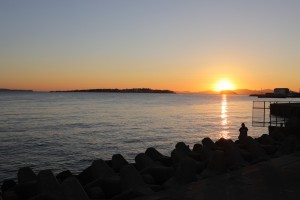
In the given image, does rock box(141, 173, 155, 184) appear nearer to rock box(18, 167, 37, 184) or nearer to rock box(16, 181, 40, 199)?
rock box(16, 181, 40, 199)

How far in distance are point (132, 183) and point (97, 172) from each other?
161cm

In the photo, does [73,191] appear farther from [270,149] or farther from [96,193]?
[270,149]

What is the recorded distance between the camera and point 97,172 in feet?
28.1

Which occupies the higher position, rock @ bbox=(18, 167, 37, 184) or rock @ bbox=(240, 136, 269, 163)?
rock @ bbox=(240, 136, 269, 163)

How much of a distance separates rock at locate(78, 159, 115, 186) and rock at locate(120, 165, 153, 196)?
103 centimetres

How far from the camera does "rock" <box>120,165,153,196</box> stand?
7.06 metres

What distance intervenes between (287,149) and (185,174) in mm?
5774

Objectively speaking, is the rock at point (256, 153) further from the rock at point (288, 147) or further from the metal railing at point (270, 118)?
the metal railing at point (270, 118)

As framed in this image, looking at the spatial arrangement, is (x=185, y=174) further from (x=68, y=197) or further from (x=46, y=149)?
(x=46, y=149)

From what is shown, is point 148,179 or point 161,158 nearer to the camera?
point 148,179

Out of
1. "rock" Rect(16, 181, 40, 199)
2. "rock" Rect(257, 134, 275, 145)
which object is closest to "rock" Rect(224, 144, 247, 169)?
"rock" Rect(257, 134, 275, 145)

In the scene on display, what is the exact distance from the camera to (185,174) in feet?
26.3

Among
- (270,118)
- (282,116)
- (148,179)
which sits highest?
(270,118)

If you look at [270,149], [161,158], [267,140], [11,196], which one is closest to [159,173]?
[161,158]
